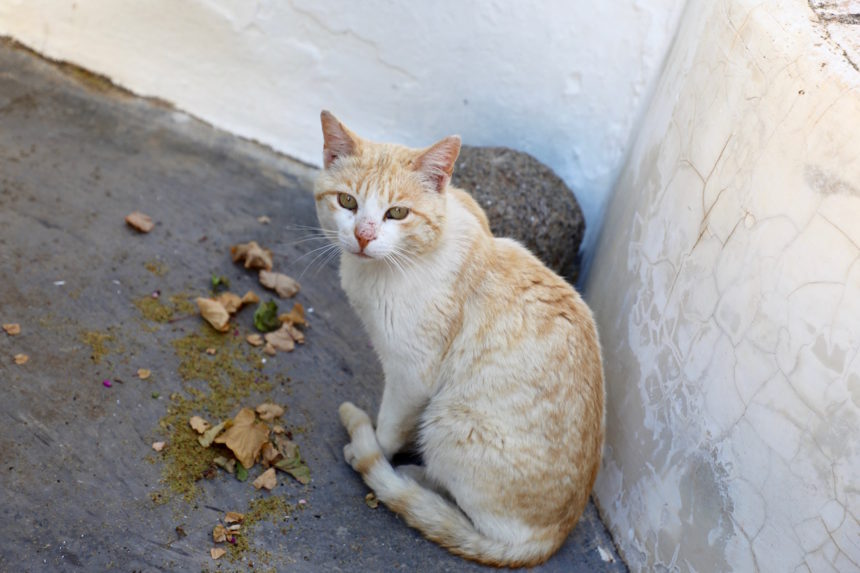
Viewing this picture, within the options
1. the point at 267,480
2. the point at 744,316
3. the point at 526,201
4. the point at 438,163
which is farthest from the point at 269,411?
the point at 744,316

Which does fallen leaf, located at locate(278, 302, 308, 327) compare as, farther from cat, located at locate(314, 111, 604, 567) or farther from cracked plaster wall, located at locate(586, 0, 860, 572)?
cracked plaster wall, located at locate(586, 0, 860, 572)

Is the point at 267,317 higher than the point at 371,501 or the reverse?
higher

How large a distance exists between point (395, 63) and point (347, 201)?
2.10m

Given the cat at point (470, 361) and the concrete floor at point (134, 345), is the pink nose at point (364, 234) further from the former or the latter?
the concrete floor at point (134, 345)

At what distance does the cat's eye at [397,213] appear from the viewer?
2621 millimetres

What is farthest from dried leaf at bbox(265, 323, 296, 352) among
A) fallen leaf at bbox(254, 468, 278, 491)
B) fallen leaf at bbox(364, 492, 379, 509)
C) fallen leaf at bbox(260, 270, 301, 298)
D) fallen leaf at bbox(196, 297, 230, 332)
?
fallen leaf at bbox(364, 492, 379, 509)

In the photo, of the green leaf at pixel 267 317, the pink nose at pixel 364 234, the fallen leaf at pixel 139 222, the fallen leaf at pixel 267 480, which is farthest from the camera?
the fallen leaf at pixel 139 222

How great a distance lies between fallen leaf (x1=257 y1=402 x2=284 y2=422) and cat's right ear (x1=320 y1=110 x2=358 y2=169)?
1.09 meters

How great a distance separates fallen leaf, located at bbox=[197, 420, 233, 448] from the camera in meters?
2.96

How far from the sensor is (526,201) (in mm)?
4062

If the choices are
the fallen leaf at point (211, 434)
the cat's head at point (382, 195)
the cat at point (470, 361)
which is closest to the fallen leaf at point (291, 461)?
the fallen leaf at point (211, 434)

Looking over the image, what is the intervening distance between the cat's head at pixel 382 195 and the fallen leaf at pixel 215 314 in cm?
102

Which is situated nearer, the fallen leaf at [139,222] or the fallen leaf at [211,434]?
the fallen leaf at [211,434]

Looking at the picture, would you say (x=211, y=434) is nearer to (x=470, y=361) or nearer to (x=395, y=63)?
(x=470, y=361)
